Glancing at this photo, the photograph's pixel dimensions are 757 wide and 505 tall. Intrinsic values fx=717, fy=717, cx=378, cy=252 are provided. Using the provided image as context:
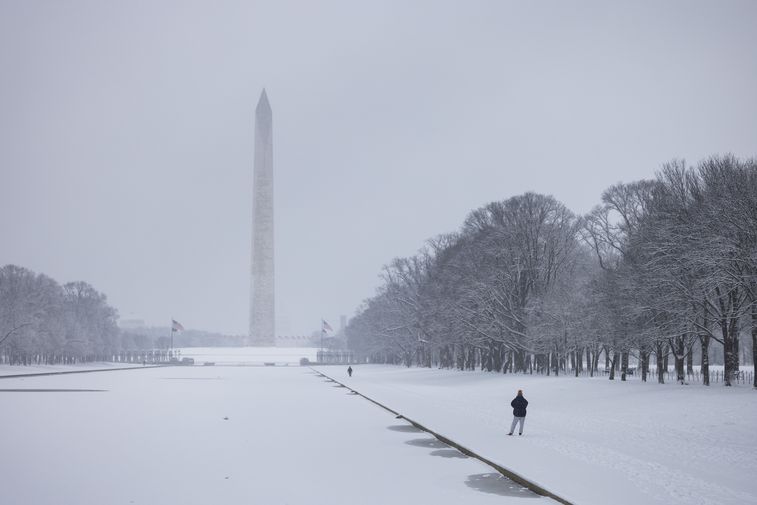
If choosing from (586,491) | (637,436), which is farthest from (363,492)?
(637,436)

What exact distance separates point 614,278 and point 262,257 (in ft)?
253

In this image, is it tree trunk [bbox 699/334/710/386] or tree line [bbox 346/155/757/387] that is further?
tree trunk [bbox 699/334/710/386]

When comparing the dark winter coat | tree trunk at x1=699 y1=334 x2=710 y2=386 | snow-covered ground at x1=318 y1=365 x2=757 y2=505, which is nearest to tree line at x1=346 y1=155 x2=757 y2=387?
tree trunk at x1=699 y1=334 x2=710 y2=386

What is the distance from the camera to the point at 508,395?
39281mm

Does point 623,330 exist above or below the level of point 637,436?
above

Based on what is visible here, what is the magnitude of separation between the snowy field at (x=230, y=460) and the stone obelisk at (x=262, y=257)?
81.3m

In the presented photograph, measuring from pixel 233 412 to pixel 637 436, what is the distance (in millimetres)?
15813

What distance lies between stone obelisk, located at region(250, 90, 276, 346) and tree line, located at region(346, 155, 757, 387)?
3602 centimetres

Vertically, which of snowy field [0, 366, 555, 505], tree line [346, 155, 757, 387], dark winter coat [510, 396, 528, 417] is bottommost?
snowy field [0, 366, 555, 505]

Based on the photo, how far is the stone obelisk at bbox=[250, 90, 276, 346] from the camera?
367 ft

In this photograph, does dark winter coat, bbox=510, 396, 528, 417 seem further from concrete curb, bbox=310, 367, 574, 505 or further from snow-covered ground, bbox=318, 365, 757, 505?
concrete curb, bbox=310, 367, 574, 505

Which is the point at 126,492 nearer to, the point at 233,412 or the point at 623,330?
the point at 233,412

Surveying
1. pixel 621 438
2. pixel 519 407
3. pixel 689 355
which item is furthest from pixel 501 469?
pixel 689 355

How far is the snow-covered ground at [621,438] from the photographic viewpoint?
13.6 metres
